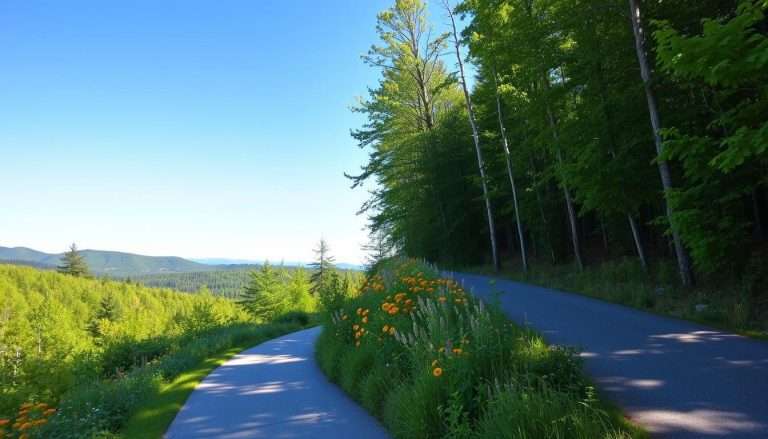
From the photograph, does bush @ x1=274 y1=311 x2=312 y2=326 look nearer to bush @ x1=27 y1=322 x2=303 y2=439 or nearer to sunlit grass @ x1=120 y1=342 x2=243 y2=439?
bush @ x1=27 y1=322 x2=303 y2=439

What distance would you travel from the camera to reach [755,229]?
1189 cm

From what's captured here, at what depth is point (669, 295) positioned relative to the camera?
921 cm

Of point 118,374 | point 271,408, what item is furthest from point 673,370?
point 118,374

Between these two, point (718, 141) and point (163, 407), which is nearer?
point (718, 141)

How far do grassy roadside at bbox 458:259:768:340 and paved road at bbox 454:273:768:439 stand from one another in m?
A: 0.53

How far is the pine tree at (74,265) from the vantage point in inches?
3639

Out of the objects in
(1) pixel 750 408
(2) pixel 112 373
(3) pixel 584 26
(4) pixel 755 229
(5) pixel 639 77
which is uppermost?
(3) pixel 584 26

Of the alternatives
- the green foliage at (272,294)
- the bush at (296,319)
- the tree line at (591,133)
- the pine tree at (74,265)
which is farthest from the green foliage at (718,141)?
the pine tree at (74,265)

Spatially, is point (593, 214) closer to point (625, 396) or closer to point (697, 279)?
point (697, 279)

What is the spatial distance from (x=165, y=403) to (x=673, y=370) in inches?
286

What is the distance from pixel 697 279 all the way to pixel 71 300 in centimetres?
12218

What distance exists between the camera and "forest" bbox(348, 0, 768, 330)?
725 cm

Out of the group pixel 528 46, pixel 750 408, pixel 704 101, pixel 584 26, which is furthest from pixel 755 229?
pixel 750 408

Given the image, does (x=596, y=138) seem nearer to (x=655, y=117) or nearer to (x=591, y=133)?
(x=591, y=133)
